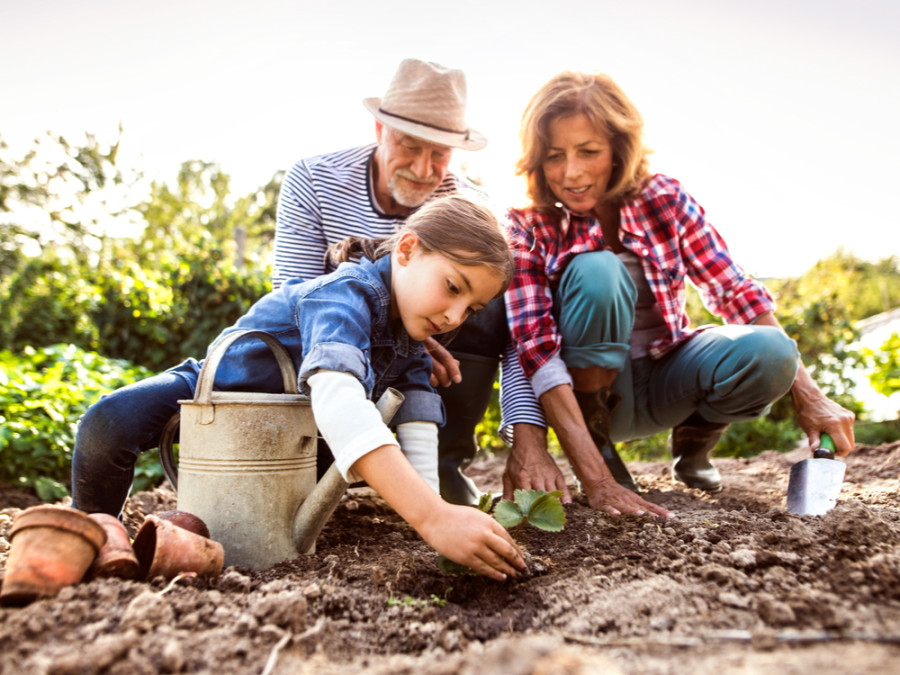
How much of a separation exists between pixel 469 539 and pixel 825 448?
4.71 ft

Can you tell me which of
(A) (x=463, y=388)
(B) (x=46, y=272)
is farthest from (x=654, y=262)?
(B) (x=46, y=272)

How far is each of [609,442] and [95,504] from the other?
5.92 ft

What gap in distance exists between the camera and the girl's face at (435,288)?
1817mm

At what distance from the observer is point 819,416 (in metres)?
2.20

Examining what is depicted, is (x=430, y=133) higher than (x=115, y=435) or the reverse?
higher

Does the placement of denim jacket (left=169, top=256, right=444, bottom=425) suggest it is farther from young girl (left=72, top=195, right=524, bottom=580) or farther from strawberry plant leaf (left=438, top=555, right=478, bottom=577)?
strawberry plant leaf (left=438, top=555, right=478, bottom=577)

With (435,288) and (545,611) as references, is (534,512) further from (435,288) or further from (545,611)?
(435,288)

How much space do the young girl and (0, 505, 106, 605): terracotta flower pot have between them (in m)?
0.55

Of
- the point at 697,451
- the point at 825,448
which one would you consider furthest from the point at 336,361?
the point at 697,451

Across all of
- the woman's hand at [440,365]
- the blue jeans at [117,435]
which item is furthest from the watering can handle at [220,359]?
the woman's hand at [440,365]

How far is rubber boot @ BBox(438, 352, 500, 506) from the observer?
2646mm

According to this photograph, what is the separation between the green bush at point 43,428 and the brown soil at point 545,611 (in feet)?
5.34

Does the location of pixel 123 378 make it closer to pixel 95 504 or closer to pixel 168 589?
pixel 95 504

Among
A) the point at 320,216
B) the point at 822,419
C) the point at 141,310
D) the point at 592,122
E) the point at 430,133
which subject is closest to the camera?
the point at 822,419
